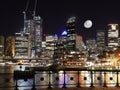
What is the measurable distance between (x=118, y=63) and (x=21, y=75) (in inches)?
1524

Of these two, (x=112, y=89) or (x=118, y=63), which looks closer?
(x=112, y=89)

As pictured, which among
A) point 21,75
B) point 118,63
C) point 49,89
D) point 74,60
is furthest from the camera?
point 74,60

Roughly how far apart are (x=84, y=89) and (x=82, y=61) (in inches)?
6789

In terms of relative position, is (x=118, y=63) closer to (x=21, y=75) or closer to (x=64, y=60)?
(x=21, y=75)

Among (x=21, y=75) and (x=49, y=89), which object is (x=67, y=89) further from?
(x=21, y=75)

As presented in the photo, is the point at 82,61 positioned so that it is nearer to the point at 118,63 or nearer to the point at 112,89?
the point at 118,63

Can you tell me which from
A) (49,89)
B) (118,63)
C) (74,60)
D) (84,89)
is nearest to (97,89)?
(84,89)

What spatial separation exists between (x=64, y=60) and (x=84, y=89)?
173 metres

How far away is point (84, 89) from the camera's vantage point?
80.4 ft

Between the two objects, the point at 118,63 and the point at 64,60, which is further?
the point at 64,60

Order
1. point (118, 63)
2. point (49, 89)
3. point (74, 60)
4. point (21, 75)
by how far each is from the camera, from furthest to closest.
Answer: point (74, 60), point (118, 63), point (21, 75), point (49, 89)

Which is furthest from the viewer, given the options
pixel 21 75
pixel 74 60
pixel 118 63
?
pixel 74 60

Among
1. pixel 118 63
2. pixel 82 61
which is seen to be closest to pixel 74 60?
pixel 82 61

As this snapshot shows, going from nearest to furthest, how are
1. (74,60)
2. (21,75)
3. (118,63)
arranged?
(21,75) < (118,63) < (74,60)
